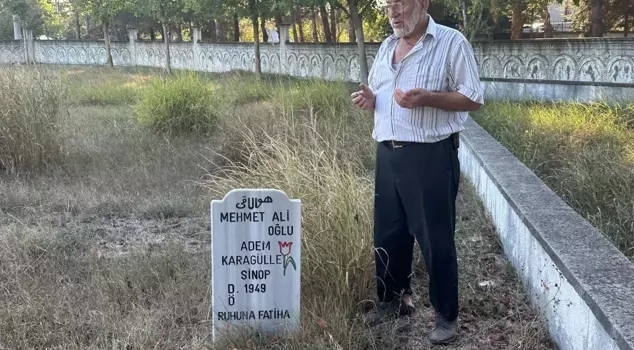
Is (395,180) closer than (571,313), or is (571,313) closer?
(571,313)

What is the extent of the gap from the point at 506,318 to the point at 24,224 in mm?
3459

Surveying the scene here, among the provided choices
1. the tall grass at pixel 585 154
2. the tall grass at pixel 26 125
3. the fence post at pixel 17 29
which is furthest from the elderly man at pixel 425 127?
the fence post at pixel 17 29

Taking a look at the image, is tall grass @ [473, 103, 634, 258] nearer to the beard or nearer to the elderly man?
the elderly man

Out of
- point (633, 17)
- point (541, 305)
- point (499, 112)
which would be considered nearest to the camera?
point (541, 305)

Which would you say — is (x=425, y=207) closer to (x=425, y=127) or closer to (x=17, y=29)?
(x=425, y=127)

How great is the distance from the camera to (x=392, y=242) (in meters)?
2.90

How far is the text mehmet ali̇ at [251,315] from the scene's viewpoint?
109 inches

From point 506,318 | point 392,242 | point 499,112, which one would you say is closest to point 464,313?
point 506,318

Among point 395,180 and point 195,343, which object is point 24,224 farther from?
point 395,180

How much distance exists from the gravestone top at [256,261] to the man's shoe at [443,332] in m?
0.60

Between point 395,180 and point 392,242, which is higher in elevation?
point 395,180

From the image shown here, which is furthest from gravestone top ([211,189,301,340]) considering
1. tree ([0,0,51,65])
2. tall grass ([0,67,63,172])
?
tree ([0,0,51,65])

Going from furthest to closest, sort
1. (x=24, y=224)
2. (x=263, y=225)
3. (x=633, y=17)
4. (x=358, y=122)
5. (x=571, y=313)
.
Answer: (x=633, y=17) < (x=358, y=122) < (x=24, y=224) < (x=263, y=225) < (x=571, y=313)

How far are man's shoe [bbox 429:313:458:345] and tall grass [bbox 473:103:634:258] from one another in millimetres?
1455
